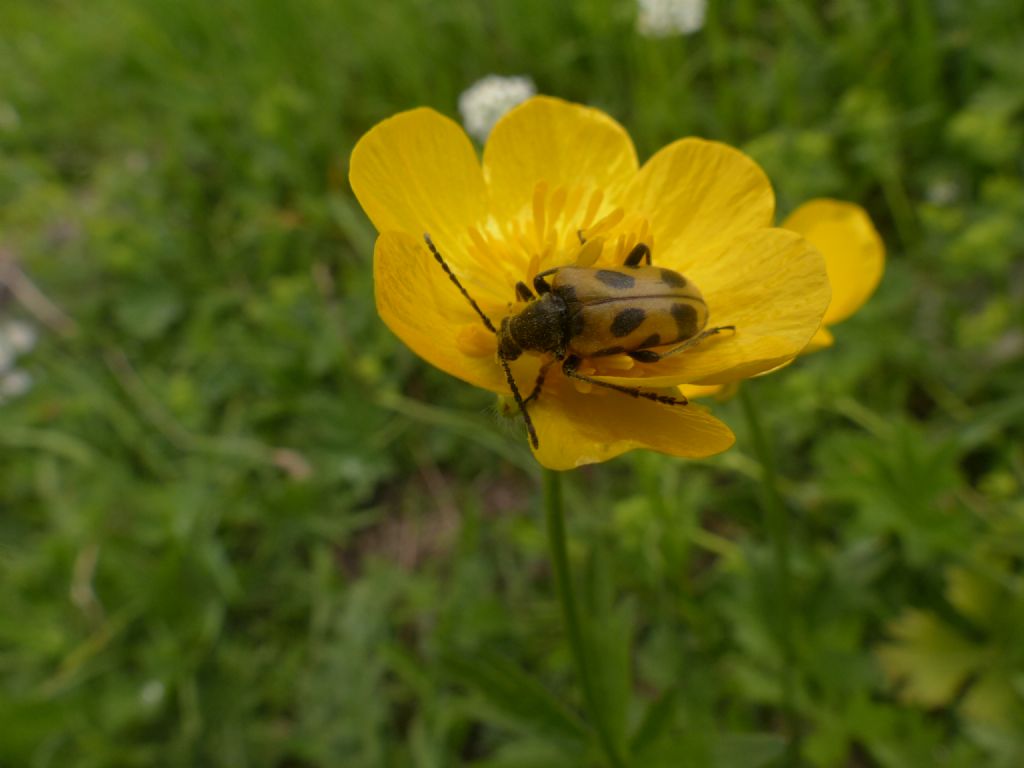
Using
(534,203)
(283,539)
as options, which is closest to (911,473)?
(534,203)

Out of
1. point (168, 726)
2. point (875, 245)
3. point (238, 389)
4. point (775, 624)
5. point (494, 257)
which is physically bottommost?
point (775, 624)

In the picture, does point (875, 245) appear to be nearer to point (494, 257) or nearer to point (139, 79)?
point (494, 257)

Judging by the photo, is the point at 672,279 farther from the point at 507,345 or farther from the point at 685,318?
the point at 507,345

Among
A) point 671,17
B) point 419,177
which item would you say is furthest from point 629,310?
point 671,17

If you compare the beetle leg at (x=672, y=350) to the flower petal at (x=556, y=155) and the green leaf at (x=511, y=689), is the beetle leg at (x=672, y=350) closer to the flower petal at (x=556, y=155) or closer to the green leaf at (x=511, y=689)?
the flower petal at (x=556, y=155)

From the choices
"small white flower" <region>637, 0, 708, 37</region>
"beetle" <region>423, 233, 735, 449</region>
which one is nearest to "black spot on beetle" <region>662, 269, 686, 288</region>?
"beetle" <region>423, 233, 735, 449</region>

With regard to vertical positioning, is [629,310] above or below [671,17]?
above
